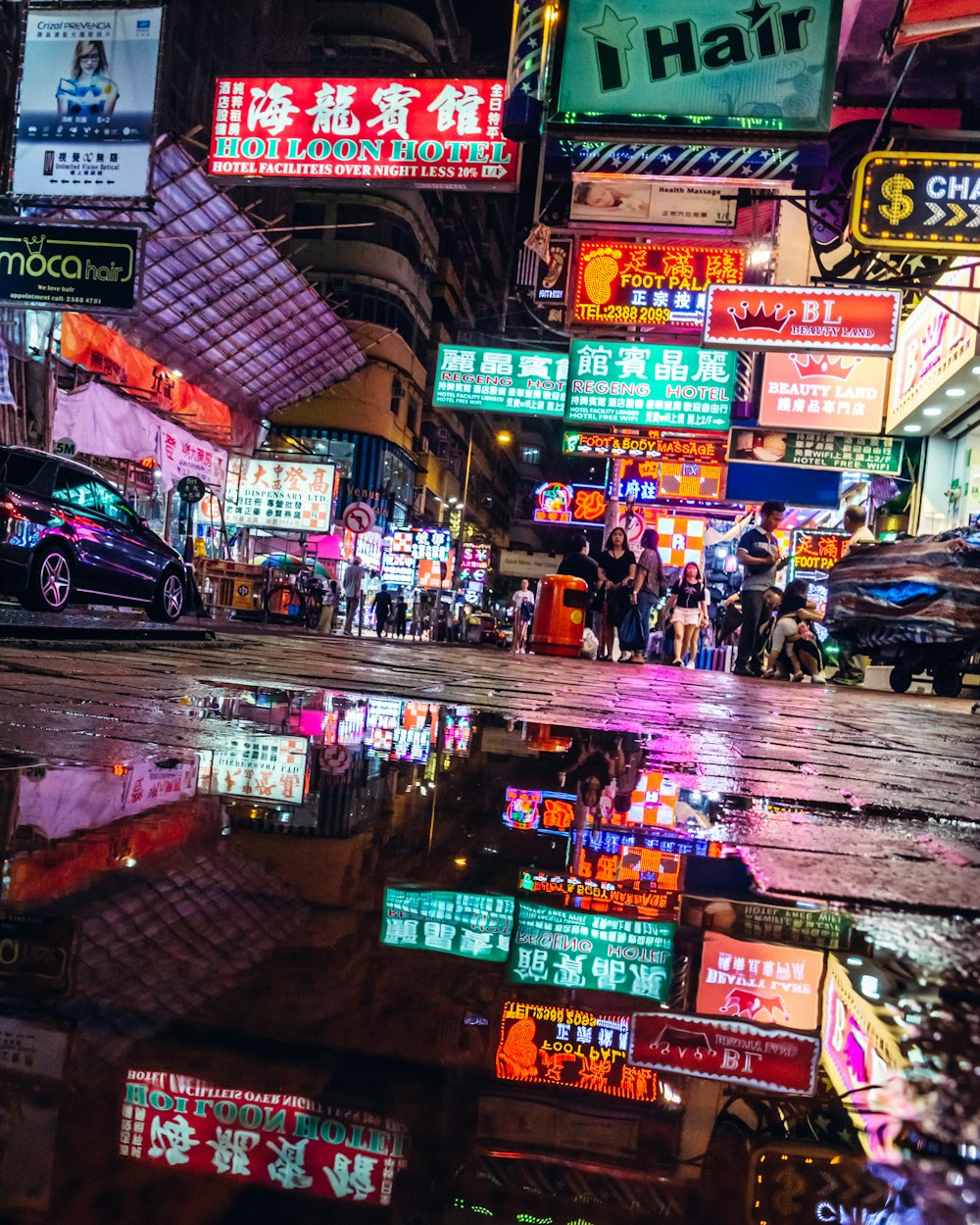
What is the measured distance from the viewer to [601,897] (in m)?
1.20

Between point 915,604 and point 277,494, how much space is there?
1773 cm

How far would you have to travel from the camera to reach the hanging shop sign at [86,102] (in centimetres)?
1077

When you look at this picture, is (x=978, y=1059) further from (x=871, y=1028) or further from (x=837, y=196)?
(x=837, y=196)

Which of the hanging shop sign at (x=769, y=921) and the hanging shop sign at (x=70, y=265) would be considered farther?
the hanging shop sign at (x=70, y=265)

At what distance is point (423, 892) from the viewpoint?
3.67ft

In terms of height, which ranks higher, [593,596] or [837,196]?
[837,196]

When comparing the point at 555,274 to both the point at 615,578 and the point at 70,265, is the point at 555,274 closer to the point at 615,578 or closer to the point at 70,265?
the point at 615,578

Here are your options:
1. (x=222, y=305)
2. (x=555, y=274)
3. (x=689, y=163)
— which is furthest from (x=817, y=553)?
(x=689, y=163)

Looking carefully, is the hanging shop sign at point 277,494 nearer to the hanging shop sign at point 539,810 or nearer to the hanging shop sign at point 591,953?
the hanging shop sign at point 539,810

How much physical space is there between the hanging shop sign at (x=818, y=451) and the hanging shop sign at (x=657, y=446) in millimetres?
568

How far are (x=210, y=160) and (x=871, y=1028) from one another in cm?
1243

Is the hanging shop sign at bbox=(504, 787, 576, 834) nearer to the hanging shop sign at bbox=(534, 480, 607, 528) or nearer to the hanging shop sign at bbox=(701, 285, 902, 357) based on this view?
the hanging shop sign at bbox=(701, 285, 902, 357)

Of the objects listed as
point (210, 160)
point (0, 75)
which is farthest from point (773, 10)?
point (0, 75)

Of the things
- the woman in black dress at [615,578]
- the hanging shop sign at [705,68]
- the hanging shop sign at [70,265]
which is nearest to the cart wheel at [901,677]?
the woman in black dress at [615,578]
